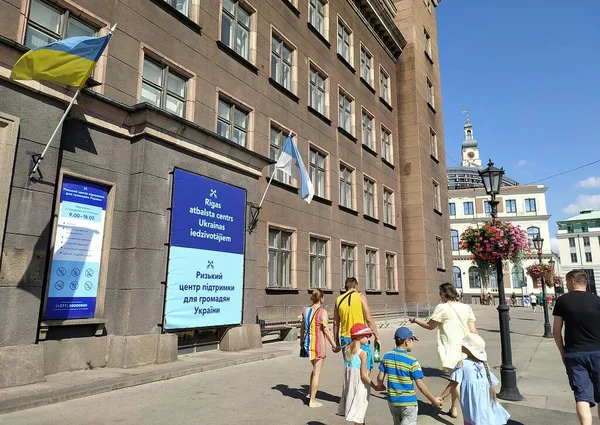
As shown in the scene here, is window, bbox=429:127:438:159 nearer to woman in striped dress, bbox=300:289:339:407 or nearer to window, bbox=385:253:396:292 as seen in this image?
window, bbox=385:253:396:292

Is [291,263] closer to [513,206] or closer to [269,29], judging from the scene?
[269,29]

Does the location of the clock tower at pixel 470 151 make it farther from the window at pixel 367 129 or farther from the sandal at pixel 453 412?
the sandal at pixel 453 412

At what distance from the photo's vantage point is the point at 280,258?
18281 mm

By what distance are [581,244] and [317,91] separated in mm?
102374

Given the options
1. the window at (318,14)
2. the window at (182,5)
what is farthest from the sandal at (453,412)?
the window at (318,14)

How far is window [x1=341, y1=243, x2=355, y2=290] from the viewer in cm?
2322

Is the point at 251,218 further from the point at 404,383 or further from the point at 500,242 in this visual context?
the point at 404,383

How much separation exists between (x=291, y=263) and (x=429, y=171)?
61.1 ft

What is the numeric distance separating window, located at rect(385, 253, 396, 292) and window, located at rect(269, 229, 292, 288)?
11.0 meters

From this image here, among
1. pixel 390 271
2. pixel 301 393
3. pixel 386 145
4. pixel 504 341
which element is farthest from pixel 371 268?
pixel 301 393

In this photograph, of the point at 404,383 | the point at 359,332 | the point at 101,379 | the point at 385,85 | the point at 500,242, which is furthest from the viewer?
the point at 385,85

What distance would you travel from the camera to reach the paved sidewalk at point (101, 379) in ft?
23.5

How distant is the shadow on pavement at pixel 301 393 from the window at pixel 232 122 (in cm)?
915

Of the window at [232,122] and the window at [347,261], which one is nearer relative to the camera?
the window at [232,122]
